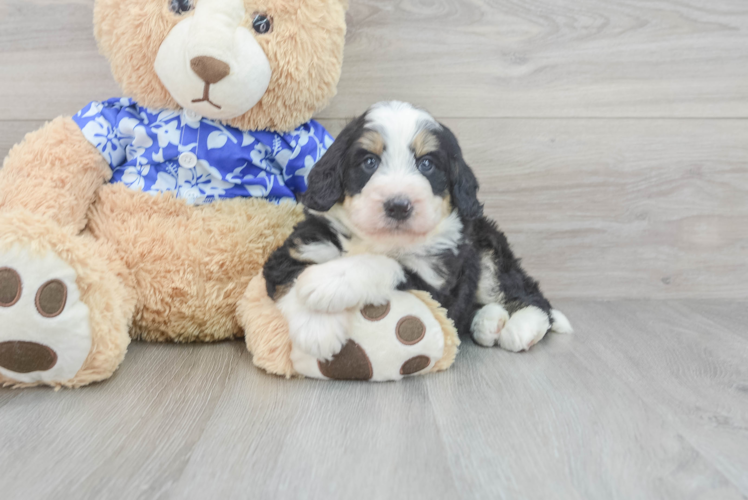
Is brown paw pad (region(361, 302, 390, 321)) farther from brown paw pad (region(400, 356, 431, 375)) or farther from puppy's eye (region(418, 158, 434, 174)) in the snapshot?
puppy's eye (region(418, 158, 434, 174))

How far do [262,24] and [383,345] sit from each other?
995mm

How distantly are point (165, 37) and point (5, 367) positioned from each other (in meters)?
0.96

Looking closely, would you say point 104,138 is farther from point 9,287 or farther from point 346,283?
point 346,283

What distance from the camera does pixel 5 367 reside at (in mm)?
1276

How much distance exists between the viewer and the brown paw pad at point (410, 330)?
1.40 meters

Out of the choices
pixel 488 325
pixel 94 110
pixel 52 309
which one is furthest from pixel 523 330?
pixel 94 110

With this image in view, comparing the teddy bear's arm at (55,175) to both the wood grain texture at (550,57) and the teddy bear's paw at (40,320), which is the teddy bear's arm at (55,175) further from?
the wood grain texture at (550,57)

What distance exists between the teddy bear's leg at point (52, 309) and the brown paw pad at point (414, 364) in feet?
2.45

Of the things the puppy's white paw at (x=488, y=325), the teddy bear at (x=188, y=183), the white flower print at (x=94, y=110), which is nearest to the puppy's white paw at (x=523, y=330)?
the puppy's white paw at (x=488, y=325)

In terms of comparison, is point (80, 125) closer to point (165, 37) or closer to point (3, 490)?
point (165, 37)

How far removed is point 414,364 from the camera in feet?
4.71

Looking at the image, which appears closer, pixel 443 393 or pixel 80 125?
pixel 443 393

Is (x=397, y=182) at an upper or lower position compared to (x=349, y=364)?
upper

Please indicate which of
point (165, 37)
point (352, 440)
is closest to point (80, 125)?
point (165, 37)
